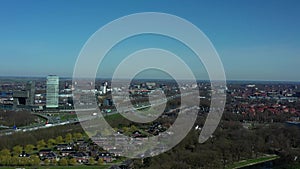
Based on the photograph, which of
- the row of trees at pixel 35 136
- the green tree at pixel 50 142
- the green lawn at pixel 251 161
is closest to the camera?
the green lawn at pixel 251 161

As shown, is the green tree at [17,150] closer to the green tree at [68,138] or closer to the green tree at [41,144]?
the green tree at [41,144]

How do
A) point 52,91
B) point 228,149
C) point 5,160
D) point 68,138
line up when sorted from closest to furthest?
point 5,160 → point 228,149 → point 68,138 → point 52,91

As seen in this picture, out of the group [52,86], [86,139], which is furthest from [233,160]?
[52,86]

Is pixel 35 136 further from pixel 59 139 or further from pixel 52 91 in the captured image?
pixel 52 91

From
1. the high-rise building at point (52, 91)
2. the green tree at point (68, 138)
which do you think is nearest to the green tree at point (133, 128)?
the green tree at point (68, 138)

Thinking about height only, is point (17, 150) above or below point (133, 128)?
below

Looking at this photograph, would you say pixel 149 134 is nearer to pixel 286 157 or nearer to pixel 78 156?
pixel 78 156

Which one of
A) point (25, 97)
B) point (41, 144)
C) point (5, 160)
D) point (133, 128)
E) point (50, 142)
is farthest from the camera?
point (25, 97)

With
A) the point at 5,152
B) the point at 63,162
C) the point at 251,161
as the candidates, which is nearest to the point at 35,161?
the point at 63,162
